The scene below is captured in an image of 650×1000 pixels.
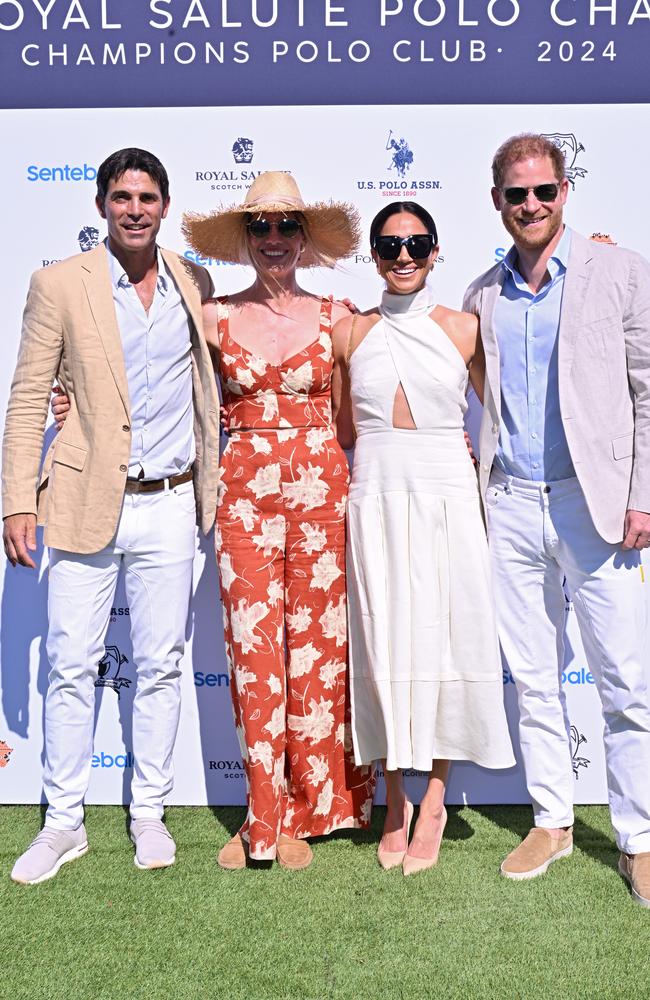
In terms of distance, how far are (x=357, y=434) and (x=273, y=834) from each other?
1445 mm

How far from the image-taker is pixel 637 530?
3111 mm

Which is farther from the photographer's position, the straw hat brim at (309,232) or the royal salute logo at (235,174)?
the royal salute logo at (235,174)

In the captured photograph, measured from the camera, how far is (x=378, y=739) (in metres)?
3.39

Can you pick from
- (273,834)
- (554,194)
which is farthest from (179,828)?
(554,194)

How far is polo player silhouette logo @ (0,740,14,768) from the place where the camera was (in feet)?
13.6

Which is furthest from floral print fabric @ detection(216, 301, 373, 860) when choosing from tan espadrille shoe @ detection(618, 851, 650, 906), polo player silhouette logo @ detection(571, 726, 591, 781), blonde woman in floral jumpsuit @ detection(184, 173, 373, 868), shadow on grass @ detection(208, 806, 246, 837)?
polo player silhouette logo @ detection(571, 726, 591, 781)

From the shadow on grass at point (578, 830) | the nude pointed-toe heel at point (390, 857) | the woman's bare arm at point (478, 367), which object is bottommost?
the shadow on grass at point (578, 830)

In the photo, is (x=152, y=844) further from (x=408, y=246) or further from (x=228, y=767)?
(x=408, y=246)

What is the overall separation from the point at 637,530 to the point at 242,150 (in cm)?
224

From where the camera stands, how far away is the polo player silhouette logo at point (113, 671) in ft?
A: 13.4

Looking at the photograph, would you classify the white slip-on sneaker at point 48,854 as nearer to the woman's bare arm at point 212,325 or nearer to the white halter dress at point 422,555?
the white halter dress at point 422,555

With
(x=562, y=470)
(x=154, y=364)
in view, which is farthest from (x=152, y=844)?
(x=562, y=470)

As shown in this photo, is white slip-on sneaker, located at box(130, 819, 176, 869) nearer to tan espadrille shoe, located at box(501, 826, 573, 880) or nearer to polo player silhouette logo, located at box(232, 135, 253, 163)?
tan espadrille shoe, located at box(501, 826, 573, 880)

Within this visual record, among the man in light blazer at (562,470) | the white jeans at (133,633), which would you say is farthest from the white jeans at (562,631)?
the white jeans at (133,633)
